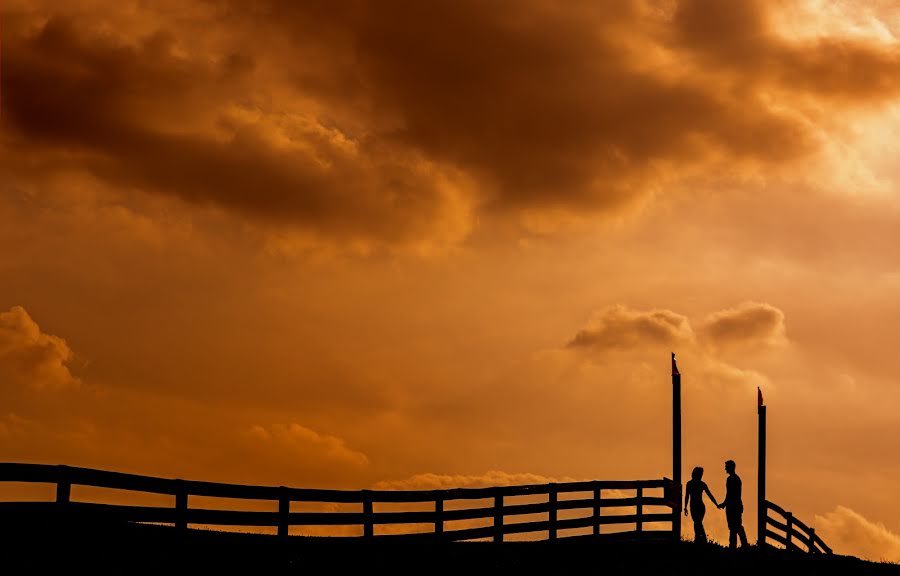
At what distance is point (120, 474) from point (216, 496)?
1.65 m

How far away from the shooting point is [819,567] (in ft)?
78.9

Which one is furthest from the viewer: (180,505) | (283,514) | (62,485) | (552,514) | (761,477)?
(761,477)

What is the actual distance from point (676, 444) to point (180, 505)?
13492 millimetres

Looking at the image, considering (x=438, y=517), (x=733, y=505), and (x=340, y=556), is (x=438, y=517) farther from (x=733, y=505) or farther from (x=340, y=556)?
(x=733, y=505)

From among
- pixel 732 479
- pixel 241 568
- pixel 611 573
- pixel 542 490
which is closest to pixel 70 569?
pixel 241 568

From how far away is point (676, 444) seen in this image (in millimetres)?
28516

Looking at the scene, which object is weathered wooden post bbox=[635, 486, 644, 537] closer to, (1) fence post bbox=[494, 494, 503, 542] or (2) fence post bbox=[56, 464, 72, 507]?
(1) fence post bbox=[494, 494, 503, 542]

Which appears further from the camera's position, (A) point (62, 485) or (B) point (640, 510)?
(B) point (640, 510)

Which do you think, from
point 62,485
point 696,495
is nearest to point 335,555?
point 62,485

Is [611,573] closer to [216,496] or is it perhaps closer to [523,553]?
[523,553]

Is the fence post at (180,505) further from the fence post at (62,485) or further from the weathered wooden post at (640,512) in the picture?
the weathered wooden post at (640,512)

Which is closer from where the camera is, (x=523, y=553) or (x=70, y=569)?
(x=70, y=569)

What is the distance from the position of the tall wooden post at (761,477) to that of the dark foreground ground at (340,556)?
8.17 metres

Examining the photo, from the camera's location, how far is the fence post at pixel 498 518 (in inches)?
936
